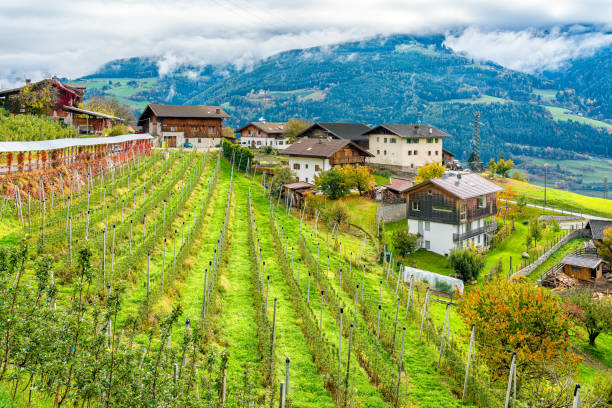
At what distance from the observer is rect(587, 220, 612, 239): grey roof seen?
4681cm

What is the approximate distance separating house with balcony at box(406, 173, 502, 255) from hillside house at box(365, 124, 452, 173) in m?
24.4

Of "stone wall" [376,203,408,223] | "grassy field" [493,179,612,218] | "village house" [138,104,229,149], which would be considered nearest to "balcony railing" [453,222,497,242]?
"stone wall" [376,203,408,223]

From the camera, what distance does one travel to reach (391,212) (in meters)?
47.9

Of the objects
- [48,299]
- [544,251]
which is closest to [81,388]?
[48,299]

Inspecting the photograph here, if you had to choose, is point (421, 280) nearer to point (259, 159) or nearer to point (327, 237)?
point (327, 237)

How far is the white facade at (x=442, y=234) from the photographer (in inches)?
1636

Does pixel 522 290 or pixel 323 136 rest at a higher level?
pixel 323 136

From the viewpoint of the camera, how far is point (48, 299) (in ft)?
36.0

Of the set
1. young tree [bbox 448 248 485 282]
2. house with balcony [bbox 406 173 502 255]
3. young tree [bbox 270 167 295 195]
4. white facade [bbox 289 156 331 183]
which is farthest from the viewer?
white facade [bbox 289 156 331 183]

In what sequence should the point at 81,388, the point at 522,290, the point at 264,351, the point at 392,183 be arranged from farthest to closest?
the point at 392,183, the point at 522,290, the point at 264,351, the point at 81,388

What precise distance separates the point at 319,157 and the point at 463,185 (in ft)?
63.2

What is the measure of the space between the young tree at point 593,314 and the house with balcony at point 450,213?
13.7 metres

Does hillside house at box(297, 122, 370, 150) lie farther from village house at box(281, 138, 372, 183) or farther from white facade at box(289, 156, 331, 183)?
white facade at box(289, 156, 331, 183)

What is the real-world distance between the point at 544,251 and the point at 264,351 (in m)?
35.7
